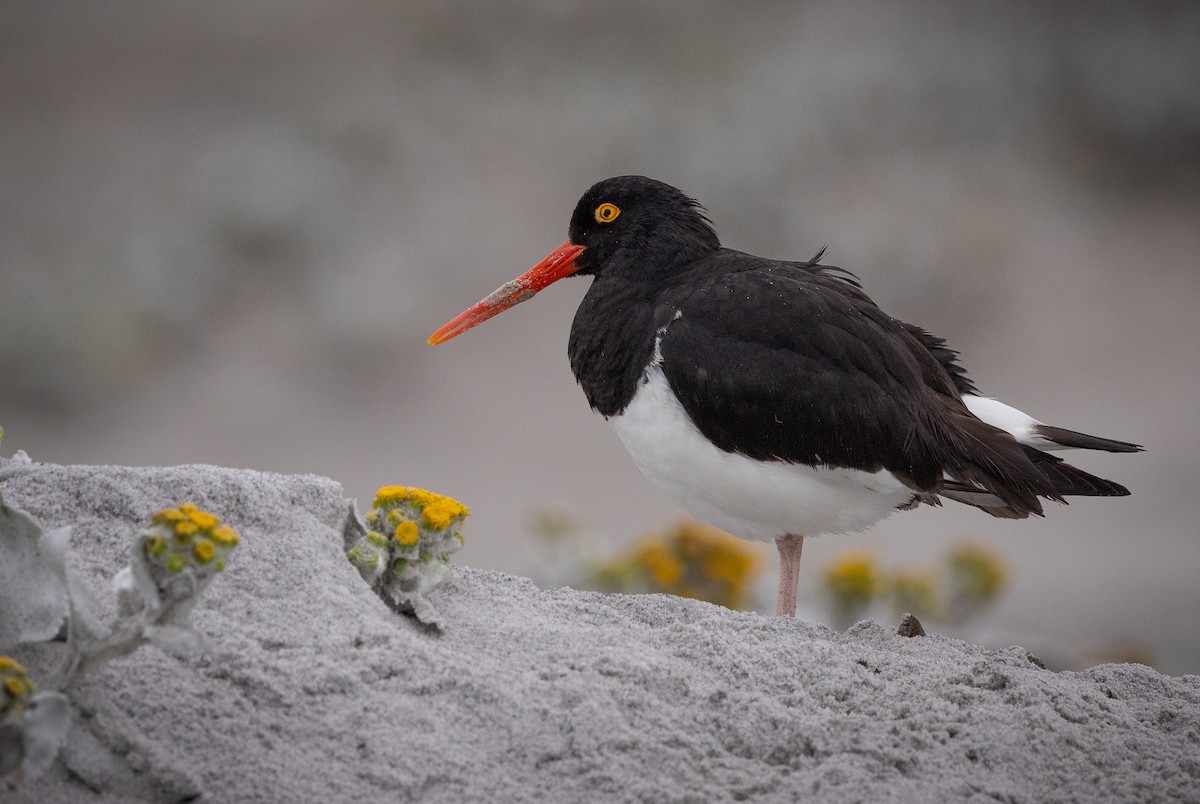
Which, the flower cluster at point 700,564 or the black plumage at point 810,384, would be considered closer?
the black plumage at point 810,384

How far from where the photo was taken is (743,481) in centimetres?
310

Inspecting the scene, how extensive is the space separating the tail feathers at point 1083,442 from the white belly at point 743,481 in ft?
1.92

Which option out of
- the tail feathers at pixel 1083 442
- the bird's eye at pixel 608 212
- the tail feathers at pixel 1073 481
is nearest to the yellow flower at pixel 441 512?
the bird's eye at pixel 608 212

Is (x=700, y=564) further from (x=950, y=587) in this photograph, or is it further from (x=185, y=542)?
(x=185, y=542)

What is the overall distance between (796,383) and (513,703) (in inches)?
56.4

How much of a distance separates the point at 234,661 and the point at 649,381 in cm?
159

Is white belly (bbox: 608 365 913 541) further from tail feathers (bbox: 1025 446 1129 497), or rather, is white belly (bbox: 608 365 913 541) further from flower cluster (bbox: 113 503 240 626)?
flower cluster (bbox: 113 503 240 626)

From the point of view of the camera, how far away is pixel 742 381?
2.99 m

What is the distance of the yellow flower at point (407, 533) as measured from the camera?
2236 mm

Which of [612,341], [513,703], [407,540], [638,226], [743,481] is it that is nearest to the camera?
[513,703]

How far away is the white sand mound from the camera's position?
5.51ft

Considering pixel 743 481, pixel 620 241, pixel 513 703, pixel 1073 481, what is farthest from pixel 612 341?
pixel 513 703

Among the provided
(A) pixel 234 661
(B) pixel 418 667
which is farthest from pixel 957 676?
(A) pixel 234 661

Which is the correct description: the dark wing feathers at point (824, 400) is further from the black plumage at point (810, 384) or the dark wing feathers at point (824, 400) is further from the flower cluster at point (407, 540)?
the flower cluster at point (407, 540)
